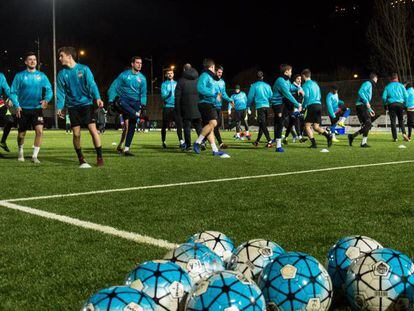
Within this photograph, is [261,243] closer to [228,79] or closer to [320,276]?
→ [320,276]

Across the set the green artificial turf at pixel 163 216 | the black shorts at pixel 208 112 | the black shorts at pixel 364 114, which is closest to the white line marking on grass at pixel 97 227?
the green artificial turf at pixel 163 216

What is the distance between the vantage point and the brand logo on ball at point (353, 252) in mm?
2528

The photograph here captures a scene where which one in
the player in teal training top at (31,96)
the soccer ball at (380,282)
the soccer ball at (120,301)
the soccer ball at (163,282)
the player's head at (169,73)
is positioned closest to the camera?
Answer: the soccer ball at (120,301)

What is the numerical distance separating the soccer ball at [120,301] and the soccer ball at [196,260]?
0.43 m

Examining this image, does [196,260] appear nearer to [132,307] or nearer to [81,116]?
[132,307]

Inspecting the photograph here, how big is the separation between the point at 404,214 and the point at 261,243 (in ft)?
7.92

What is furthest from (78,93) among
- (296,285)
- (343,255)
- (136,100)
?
(296,285)

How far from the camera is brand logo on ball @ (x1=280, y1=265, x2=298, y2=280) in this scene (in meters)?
2.17

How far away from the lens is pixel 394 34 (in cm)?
4053

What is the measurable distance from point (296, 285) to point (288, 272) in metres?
0.07

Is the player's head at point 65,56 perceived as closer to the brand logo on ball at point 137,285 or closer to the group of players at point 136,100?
the group of players at point 136,100

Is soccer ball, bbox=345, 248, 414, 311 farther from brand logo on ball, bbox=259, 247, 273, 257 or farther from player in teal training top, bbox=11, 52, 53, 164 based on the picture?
player in teal training top, bbox=11, 52, 53, 164

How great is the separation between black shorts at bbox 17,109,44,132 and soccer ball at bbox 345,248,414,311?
9.09 meters

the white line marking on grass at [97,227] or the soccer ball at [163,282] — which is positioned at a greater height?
the soccer ball at [163,282]
